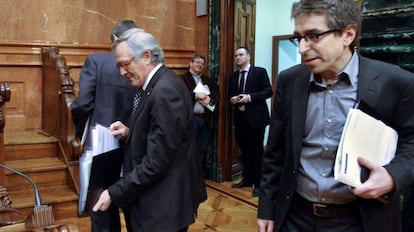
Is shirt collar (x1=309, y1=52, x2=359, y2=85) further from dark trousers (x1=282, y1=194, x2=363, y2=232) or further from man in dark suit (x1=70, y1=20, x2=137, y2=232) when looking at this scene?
man in dark suit (x1=70, y1=20, x2=137, y2=232)

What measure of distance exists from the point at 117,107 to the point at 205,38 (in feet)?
10.2

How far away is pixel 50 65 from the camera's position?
4922 millimetres

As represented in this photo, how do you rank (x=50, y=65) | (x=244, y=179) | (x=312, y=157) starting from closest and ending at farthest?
1. (x=312, y=157)
2. (x=50, y=65)
3. (x=244, y=179)

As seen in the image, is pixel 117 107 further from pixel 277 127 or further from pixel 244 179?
pixel 244 179

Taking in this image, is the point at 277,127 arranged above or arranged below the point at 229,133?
above

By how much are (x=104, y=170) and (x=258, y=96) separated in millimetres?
3087

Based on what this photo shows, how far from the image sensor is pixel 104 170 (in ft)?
7.66

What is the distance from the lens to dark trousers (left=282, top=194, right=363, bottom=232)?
1.47 m

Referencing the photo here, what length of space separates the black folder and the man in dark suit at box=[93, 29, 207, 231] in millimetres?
182

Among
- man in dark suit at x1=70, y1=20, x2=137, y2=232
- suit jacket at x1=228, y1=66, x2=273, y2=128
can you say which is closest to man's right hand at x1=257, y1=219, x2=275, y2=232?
man in dark suit at x1=70, y1=20, x2=137, y2=232

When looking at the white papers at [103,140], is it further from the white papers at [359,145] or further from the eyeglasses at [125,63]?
the white papers at [359,145]

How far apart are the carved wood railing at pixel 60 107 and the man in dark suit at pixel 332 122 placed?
2.99m

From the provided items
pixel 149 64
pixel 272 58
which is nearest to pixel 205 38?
pixel 272 58

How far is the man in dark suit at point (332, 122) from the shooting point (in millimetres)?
1390
